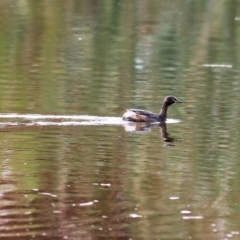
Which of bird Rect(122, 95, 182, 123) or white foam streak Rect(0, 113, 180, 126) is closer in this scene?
white foam streak Rect(0, 113, 180, 126)

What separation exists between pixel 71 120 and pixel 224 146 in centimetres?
295

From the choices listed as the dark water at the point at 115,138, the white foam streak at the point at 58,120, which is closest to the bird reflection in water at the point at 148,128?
the dark water at the point at 115,138

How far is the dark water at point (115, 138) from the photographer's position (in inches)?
425

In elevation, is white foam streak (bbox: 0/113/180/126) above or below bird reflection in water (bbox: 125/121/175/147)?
above

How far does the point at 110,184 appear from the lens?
488 inches

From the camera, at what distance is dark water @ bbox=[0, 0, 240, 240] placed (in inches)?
425

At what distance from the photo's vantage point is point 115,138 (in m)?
15.8

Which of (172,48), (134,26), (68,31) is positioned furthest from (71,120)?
(134,26)

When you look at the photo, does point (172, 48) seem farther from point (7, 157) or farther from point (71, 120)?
point (7, 157)

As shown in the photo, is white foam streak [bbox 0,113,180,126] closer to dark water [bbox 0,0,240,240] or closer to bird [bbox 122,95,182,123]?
dark water [bbox 0,0,240,240]

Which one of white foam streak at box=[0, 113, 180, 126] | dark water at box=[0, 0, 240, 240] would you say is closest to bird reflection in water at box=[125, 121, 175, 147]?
dark water at box=[0, 0, 240, 240]

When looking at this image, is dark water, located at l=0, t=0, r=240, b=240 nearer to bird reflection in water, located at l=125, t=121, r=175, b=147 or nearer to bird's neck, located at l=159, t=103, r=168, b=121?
bird reflection in water, located at l=125, t=121, r=175, b=147

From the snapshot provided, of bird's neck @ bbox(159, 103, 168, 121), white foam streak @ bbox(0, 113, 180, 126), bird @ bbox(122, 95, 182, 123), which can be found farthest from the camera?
bird's neck @ bbox(159, 103, 168, 121)

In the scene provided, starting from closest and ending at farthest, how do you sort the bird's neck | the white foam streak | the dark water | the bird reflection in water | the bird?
1. the dark water
2. the bird reflection in water
3. the white foam streak
4. the bird
5. the bird's neck
